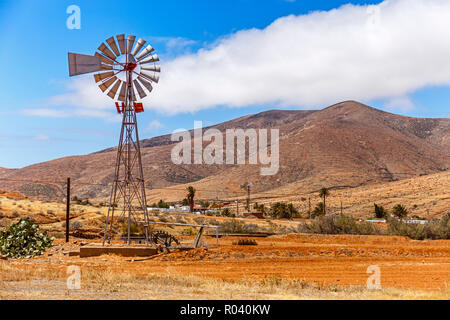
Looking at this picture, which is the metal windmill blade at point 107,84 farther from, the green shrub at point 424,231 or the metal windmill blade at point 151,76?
the green shrub at point 424,231

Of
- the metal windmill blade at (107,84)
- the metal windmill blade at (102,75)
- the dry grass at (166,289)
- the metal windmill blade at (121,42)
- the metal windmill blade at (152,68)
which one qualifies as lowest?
the dry grass at (166,289)

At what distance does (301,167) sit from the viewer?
363ft

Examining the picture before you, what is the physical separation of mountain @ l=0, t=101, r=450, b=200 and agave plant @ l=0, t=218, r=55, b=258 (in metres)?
76.9

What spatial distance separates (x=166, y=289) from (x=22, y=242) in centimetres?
1305

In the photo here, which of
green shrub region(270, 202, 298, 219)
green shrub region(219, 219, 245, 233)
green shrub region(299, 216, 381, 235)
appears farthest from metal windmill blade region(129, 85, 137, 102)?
green shrub region(270, 202, 298, 219)

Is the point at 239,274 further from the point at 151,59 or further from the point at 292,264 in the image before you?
the point at 151,59

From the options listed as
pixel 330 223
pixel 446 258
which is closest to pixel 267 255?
pixel 446 258

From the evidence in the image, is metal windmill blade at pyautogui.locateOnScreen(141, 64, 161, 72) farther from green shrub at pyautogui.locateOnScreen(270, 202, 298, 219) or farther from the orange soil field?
green shrub at pyautogui.locateOnScreen(270, 202, 298, 219)

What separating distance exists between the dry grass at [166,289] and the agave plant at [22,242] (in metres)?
7.96

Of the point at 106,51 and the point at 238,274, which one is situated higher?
the point at 106,51

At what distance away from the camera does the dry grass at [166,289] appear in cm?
980

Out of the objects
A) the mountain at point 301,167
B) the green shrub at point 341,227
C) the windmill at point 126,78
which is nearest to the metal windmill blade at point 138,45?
the windmill at point 126,78

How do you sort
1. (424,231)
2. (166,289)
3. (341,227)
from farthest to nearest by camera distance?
(341,227)
(424,231)
(166,289)

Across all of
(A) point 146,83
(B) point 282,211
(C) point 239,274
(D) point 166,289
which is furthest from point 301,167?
(D) point 166,289
